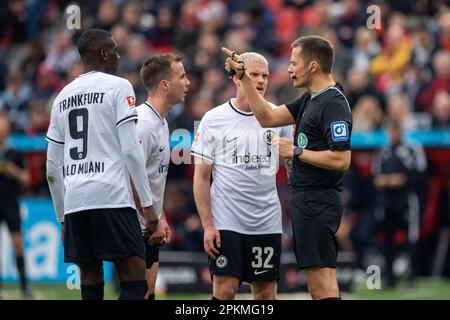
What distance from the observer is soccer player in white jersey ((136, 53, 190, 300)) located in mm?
8992

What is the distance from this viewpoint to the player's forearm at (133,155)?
8047 millimetres

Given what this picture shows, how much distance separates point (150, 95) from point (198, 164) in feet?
2.45

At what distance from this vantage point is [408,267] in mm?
15844

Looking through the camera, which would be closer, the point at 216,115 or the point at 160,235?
the point at 160,235

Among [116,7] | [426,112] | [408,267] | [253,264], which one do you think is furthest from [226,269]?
[116,7]

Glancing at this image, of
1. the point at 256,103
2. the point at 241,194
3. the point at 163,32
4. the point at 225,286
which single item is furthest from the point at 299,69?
the point at 163,32

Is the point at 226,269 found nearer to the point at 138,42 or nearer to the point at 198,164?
the point at 198,164

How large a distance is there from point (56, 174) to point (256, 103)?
5.76 ft

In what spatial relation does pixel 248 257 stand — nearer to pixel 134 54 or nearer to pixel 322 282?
pixel 322 282

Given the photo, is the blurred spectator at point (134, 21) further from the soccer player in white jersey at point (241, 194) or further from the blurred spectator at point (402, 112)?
the soccer player in white jersey at point (241, 194)

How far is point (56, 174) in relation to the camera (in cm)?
862

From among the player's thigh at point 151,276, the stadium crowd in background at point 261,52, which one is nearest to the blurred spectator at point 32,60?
the stadium crowd in background at point 261,52

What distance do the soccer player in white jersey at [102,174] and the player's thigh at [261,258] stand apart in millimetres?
1295

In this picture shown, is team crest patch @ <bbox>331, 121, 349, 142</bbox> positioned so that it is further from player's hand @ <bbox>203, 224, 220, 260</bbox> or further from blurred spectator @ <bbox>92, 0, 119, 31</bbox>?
blurred spectator @ <bbox>92, 0, 119, 31</bbox>
